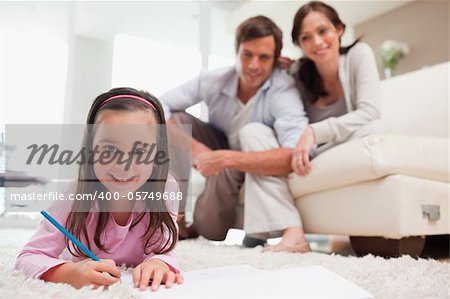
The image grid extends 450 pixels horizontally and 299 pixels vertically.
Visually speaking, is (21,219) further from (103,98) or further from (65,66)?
(103,98)

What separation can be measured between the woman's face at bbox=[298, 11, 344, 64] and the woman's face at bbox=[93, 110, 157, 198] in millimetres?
860

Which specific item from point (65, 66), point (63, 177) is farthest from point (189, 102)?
point (63, 177)

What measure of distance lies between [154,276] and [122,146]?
0.64ft

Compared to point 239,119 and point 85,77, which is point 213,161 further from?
point 85,77

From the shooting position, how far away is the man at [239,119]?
4.10 ft

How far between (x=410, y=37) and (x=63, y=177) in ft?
11.7

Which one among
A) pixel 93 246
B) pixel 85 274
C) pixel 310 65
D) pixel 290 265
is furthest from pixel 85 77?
pixel 310 65

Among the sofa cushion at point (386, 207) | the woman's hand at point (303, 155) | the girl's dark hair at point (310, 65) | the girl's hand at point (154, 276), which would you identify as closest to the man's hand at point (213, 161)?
the woman's hand at point (303, 155)

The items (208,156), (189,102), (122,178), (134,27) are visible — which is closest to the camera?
(122,178)

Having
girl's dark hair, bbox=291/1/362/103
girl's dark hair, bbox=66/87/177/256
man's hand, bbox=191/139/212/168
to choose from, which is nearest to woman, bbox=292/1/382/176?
girl's dark hair, bbox=291/1/362/103

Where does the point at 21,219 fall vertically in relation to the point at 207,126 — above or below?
below

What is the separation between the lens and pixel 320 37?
1.34m

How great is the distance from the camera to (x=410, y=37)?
140 inches

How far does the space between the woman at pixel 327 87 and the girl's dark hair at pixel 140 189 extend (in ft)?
1.74
